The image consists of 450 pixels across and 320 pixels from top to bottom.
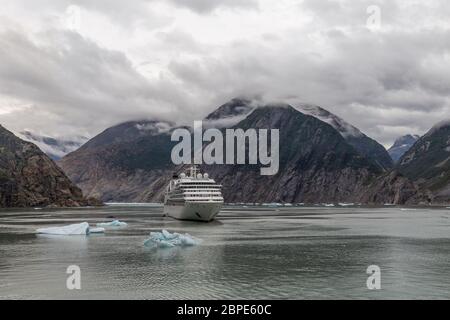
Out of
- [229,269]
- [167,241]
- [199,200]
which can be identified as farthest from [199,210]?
[229,269]

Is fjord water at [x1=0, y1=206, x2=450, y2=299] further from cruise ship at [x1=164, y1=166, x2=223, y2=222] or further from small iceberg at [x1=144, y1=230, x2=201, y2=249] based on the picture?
cruise ship at [x1=164, y1=166, x2=223, y2=222]

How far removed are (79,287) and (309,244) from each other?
42.1m

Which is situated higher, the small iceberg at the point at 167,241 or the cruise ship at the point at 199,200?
the cruise ship at the point at 199,200

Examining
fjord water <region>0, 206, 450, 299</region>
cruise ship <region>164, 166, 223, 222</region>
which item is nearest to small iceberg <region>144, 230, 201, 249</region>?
fjord water <region>0, 206, 450, 299</region>

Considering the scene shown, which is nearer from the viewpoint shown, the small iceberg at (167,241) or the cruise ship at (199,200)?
the small iceberg at (167,241)

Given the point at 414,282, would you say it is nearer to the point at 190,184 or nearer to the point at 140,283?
the point at 140,283

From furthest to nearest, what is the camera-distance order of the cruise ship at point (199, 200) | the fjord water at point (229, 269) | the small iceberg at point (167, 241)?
1. the cruise ship at point (199, 200)
2. the small iceberg at point (167, 241)
3. the fjord water at point (229, 269)

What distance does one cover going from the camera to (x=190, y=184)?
457ft

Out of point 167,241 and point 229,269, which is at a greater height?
point 167,241

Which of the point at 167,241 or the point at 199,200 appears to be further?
the point at 199,200

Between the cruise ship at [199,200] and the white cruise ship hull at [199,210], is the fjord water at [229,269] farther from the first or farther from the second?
→ the cruise ship at [199,200]

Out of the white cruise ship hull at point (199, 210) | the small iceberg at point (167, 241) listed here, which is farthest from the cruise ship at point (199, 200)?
the small iceberg at point (167, 241)

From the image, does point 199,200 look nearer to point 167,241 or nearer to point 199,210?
point 199,210
